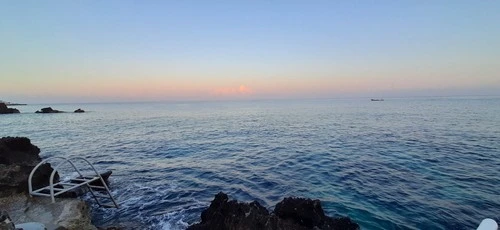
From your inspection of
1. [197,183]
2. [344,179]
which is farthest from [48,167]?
[344,179]

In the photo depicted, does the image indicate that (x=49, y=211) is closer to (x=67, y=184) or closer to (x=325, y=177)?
(x=67, y=184)

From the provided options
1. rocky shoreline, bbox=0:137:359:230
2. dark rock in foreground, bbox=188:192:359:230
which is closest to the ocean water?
dark rock in foreground, bbox=188:192:359:230

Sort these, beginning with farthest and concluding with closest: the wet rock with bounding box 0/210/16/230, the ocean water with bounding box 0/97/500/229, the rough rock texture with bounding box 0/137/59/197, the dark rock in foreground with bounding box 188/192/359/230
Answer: the ocean water with bounding box 0/97/500/229 < the rough rock texture with bounding box 0/137/59/197 < the dark rock in foreground with bounding box 188/192/359/230 < the wet rock with bounding box 0/210/16/230

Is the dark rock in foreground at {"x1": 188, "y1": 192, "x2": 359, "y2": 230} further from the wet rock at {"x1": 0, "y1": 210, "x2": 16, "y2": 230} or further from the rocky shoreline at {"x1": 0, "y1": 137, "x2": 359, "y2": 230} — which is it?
the wet rock at {"x1": 0, "y1": 210, "x2": 16, "y2": 230}

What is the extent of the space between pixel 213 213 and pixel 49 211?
6.28 m

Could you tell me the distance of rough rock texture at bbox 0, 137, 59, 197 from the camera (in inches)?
450

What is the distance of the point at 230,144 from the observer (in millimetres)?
32781

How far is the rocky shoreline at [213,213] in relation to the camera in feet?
28.5

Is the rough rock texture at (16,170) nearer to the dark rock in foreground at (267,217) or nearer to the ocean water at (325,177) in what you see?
the ocean water at (325,177)

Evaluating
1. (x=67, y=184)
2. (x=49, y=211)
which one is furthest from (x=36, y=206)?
(x=67, y=184)

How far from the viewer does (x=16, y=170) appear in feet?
39.8

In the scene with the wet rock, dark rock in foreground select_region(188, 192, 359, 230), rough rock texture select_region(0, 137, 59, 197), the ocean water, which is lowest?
the ocean water

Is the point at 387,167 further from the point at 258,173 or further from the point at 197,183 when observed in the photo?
the point at 197,183

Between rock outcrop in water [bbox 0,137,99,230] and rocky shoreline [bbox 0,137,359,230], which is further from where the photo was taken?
rock outcrop in water [bbox 0,137,99,230]
